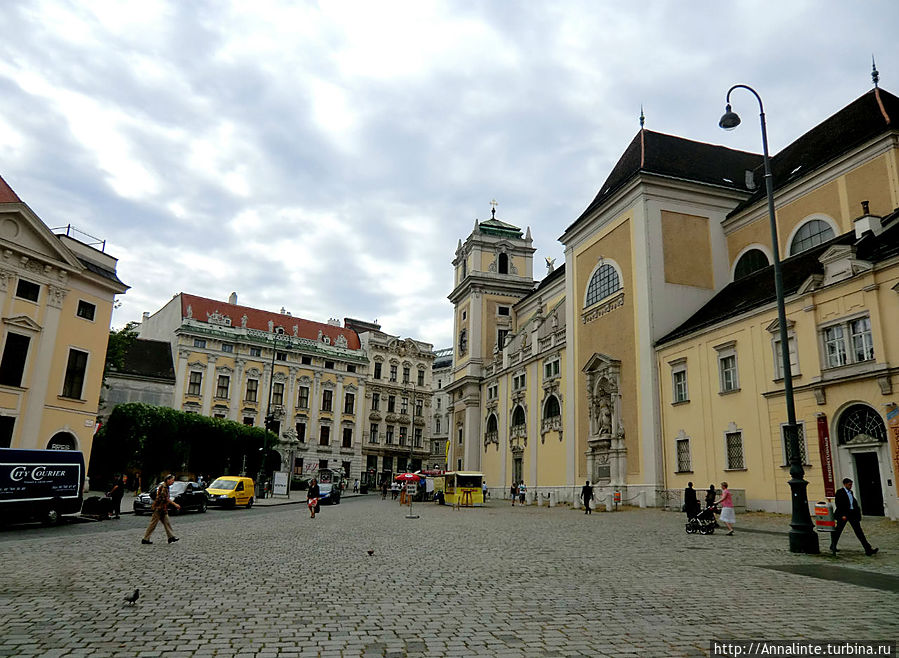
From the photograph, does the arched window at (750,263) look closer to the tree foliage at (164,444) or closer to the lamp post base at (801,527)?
the lamp post base at (801,527)

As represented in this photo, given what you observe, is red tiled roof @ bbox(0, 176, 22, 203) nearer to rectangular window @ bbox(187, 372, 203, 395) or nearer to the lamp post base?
the lamp post base

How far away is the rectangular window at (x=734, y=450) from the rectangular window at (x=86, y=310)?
29.6 metres

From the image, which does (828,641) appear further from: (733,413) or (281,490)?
(281,490)

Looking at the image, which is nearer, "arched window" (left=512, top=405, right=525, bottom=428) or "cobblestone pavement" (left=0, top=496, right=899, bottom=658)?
"cobblestone pavement" (left=0, top=496, right=899, bottom=658)

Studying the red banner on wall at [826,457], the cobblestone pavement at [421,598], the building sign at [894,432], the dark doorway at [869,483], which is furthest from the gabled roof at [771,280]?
the cobblestone pavement at [421,598]

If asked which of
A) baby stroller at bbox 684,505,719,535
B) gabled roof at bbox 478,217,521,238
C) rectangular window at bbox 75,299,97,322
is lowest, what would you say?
baby stroller at bbox 684,505,719,535

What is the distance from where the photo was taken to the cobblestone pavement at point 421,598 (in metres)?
5.98

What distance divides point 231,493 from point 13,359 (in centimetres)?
1107

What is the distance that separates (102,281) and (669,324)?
28.2 metres

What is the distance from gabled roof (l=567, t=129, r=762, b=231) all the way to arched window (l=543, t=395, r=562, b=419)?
11.9 metres

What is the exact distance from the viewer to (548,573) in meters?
10.4

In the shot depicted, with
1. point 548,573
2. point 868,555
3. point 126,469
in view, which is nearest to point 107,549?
point 548,573

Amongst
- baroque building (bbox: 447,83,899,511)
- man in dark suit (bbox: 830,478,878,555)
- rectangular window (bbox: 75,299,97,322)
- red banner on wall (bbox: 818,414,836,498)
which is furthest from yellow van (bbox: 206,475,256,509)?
man in dark suit (bbox: 830,478,878,555)

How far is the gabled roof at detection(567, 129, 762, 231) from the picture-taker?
37000 millimetres
